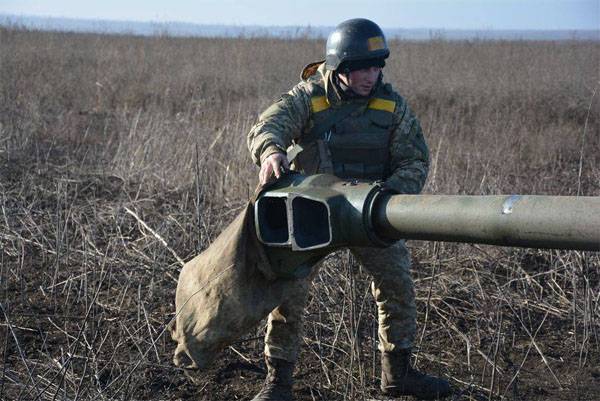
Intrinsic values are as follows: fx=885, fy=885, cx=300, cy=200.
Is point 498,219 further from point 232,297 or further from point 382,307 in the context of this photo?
point 382,307

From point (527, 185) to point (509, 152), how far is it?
2989 millimetres

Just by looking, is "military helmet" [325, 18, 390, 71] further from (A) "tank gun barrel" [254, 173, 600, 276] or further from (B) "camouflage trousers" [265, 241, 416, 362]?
(A) "tank gun barrel" [254, 173, 600, 276]

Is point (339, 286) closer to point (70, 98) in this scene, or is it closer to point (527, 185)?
point (527, 185)

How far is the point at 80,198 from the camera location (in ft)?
24.5

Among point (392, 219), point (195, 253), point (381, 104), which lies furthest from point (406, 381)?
point (392, 219)

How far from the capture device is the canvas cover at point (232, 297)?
8.03ft

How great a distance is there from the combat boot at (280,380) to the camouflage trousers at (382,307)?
30mm

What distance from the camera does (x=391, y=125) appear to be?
3980 mm

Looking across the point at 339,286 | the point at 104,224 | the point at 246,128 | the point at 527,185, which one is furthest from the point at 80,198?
the point at 527,185

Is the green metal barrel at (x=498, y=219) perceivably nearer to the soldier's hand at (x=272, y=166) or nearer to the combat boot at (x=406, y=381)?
the soldier's hand at (x=272, y=166)

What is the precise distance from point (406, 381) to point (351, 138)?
3.84 feet

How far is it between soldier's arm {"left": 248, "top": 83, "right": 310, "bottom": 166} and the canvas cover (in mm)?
753

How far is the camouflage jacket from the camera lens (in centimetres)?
381

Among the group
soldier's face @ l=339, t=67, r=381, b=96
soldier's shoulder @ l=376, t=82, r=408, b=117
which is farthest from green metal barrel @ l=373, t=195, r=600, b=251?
soldier's shoulder @ l=376, t=82, r=408, b=117
